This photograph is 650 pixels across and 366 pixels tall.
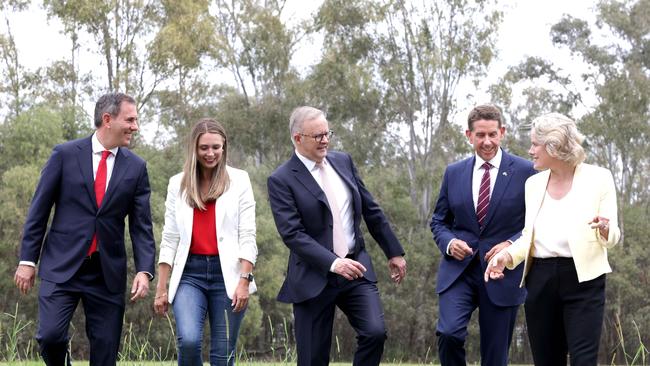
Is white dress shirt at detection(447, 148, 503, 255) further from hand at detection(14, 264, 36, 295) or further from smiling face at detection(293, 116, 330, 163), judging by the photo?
hand at detection(14, 264, 36, 295)

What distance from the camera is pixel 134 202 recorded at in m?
7.95

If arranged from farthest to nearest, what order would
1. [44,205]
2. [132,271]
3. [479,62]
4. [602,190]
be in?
[479,62]
[132,271]
[44,205]
[602,190]

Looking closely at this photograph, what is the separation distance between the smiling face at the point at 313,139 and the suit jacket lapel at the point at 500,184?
1402 millimetres

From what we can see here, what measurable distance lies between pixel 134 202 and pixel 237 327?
4.12 feet

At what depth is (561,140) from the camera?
277 inches

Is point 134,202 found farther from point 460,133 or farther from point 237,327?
point 460,133

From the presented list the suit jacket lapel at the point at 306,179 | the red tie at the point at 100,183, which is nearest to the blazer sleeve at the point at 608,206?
the suit jacket lapel at the point at 306,179

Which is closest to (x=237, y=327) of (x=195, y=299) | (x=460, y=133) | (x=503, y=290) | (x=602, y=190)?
(x=195, y=299)

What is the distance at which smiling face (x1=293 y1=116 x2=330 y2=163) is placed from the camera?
7840 mm

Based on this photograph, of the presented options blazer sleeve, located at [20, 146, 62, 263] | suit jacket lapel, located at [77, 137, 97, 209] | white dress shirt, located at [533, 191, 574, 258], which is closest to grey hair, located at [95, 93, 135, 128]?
suit jacket lapel, located at [77, 137, 97, 209]

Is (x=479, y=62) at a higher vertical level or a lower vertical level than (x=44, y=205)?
higher

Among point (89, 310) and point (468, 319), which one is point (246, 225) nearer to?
point (89, 310)

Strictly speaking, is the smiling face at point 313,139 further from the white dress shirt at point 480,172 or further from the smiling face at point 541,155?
the smiling face at point 541,155

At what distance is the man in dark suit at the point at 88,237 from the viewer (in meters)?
7.55
